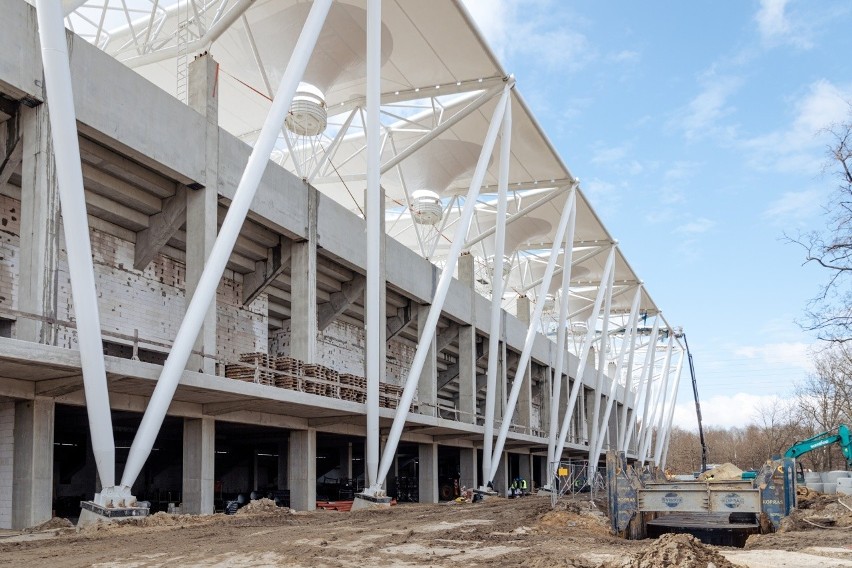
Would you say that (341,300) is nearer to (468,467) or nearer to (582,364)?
(468,467)

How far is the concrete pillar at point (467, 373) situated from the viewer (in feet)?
123

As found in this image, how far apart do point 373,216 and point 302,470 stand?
312 inches

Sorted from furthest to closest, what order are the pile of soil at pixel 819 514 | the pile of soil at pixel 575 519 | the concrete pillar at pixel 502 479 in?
the concrete pillar at pixel 502 479 < the pile of soil at pixel 819 514 < the pile of soil at pixel 575 519

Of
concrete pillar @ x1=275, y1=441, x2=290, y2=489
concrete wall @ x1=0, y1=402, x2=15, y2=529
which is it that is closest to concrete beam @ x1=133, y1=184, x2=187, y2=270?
concrete wall @ x1=0, y1=402, x2=15, y2=529

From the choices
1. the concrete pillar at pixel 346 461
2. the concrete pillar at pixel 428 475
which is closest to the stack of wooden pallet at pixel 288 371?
the concrete pillar at pixel 346 461

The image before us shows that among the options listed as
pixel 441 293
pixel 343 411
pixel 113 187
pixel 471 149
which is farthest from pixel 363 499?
pixel 471 149

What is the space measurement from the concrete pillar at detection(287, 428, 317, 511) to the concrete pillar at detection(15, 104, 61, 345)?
1065cm

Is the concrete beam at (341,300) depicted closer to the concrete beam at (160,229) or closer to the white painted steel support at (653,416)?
the concrete beam at (160,229)

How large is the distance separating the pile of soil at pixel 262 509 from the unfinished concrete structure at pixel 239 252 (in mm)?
910

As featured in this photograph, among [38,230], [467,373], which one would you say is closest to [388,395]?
[467,373]

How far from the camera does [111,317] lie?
21.9 metres

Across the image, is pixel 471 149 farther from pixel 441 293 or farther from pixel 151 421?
pixel 151 421

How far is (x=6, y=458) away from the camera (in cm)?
1574

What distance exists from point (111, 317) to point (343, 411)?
6.87 meters
